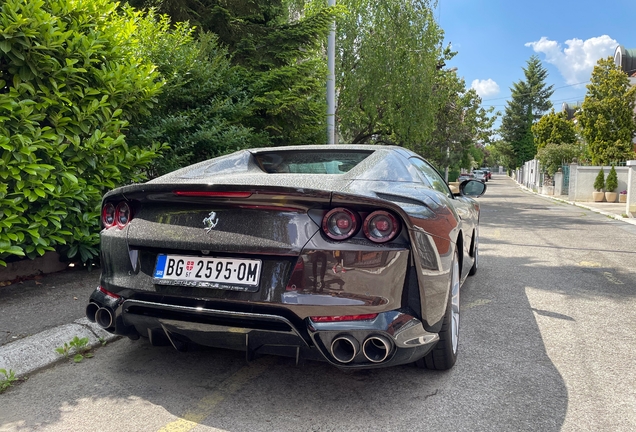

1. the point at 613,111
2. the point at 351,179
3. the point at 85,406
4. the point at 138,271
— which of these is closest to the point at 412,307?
the point at 351,179

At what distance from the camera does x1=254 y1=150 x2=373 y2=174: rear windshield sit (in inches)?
141

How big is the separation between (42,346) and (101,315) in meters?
0.83

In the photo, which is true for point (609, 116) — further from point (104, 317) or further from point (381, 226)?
point (104, 317)

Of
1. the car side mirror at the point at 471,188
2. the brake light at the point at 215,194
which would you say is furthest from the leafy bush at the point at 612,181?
the brake light at the point at 215,194

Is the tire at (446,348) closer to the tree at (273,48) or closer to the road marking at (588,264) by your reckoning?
the road marking at (588,264)

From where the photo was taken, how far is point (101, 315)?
2.83m

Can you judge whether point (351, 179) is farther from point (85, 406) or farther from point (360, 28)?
point (360, 28)

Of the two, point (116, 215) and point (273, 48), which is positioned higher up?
point (273, 48)

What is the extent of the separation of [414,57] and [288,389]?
650 inches

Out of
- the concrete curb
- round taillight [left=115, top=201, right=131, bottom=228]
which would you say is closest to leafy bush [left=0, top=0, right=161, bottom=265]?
the concrete curb

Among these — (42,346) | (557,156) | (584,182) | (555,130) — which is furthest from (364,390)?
(555,130)

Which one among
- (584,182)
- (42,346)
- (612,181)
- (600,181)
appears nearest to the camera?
(42,346)

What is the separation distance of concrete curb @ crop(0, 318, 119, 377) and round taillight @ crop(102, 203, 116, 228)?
1.03 meters

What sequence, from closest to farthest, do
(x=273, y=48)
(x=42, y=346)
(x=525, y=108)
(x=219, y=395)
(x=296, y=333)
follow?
1. (x=296, y=333)
2. (x=219, y=395)
3. (x=42, y=346)
4. (x=273, y=48)
5. (x=525, y=108)
